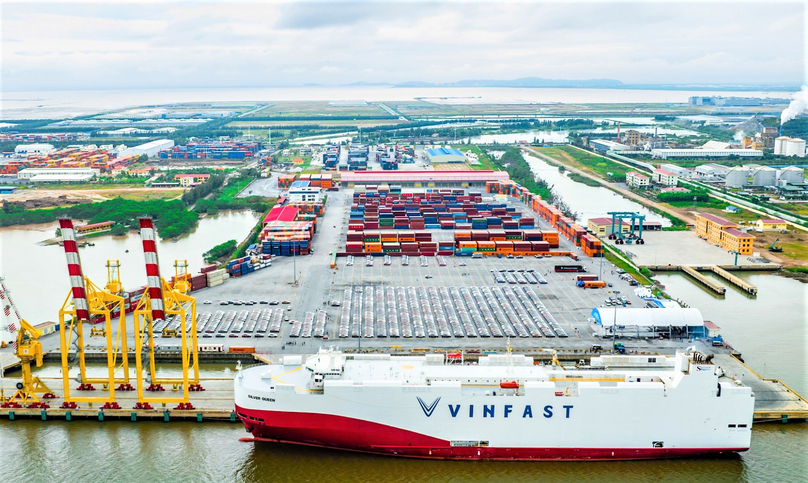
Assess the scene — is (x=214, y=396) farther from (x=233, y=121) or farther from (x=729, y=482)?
(x=233, y=121)

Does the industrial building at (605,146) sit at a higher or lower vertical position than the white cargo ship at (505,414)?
higher

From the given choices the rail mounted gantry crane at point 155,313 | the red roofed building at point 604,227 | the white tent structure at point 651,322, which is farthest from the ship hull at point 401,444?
the red roofed building at point 604,227

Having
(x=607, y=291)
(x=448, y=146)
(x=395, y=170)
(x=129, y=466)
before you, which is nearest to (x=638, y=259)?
(x=607, y=291)

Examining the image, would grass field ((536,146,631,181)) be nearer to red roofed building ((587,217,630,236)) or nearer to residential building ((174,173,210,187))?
red roofed building ((587,217,630,236))

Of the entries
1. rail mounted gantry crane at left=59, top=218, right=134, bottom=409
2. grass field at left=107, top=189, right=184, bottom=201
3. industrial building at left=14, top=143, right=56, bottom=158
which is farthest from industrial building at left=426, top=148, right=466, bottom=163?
rail mounted gantry crane at left=59, top=218, right=134, bottom=409

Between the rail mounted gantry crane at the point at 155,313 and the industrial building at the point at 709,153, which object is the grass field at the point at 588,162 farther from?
the rail mounted gantry crane at the point at 155,313

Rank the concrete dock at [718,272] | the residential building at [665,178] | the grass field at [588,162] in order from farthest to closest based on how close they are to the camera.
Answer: the grass field at [588,162], the residential building at [665,178], the concrete dock at [718,272]

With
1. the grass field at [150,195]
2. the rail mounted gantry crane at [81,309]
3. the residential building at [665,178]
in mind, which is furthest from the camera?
the residential building at [665,178]
